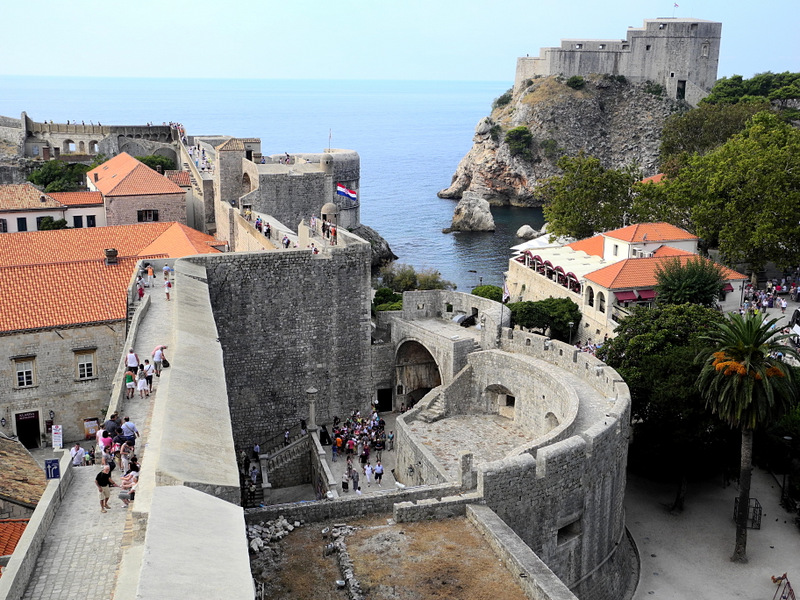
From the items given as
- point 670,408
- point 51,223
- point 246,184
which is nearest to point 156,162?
point 51,223

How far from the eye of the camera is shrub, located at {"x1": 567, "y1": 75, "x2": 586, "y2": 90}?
119m

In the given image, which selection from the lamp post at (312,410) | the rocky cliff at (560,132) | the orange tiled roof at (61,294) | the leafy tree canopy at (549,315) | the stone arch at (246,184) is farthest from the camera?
the rocky cliff at (560,132)

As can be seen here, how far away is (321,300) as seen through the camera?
30703mm

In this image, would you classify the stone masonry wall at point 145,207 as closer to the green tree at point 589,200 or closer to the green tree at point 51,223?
the green tree at point 51,223

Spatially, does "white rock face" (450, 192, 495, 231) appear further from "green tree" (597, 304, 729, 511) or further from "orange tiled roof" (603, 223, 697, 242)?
"green tree" (597, 304, 729, 511)

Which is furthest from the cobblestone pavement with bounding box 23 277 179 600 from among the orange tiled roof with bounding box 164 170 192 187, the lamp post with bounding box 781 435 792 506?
the orange tiled roof with bounding box 164 170 192 187

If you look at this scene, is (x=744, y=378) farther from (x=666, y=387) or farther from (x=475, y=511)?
(x=475, y=511)

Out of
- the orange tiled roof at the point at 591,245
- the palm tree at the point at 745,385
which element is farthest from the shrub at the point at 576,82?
the palm tree at the point at 745,385

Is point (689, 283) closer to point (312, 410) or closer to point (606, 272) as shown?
point (606, 272)

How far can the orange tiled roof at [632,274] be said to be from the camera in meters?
41.8

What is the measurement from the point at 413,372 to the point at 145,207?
19988 mm

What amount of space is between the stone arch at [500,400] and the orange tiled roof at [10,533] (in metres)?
17.1

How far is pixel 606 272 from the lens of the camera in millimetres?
42656

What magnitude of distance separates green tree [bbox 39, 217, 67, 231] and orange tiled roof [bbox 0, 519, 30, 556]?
3230 cm
